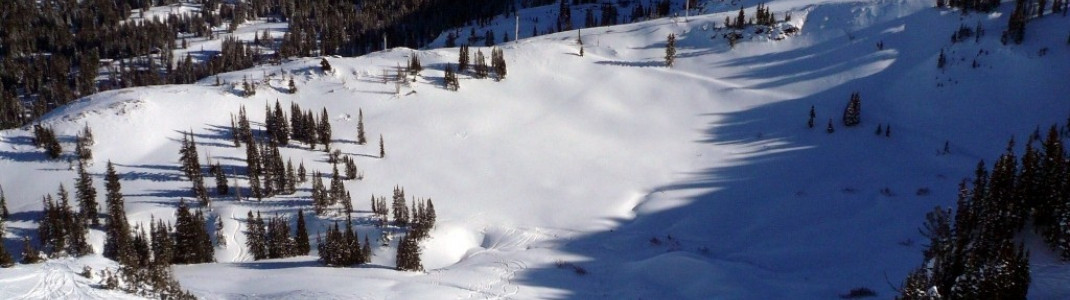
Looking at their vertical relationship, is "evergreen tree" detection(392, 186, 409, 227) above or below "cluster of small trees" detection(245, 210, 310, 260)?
above

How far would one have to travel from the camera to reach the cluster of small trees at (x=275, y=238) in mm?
40188

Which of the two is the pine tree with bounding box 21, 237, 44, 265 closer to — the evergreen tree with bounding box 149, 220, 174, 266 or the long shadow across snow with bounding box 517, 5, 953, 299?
the evergreen tree with bounding box 149, 220, 174, 266

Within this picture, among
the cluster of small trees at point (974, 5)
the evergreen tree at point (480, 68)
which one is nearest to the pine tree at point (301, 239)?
the evergreen tree at point (480, 68)

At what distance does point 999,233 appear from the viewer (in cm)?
2623

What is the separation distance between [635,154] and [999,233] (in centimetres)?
2856

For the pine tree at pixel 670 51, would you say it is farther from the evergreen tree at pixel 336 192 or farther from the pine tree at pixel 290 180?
the pine tree at pixel 290 180

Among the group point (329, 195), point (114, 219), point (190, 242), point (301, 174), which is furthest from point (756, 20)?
point (114, 219)

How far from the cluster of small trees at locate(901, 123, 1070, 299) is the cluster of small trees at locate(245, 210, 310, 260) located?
114ft

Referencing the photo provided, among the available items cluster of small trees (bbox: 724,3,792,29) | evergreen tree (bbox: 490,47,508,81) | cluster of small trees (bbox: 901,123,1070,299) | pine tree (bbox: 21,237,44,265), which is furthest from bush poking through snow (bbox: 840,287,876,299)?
cluster of small trees (bbox: 724,3,792,29)

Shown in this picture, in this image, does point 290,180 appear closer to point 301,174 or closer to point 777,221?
point 301,174

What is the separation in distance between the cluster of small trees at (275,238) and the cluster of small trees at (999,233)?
34.7m

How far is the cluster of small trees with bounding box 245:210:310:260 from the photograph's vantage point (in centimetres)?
4019

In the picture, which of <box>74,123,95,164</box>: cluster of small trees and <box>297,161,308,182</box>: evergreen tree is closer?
<box>297,161,308,182</box>: evergreen tree

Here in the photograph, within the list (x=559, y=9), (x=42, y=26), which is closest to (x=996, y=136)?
(x=559, y=9)
